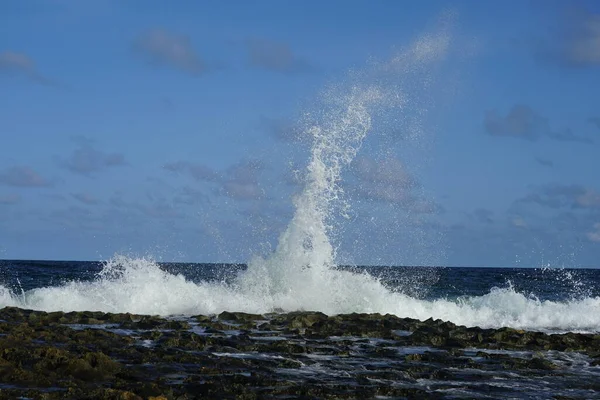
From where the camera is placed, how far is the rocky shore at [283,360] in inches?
515

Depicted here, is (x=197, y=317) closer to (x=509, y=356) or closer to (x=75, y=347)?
(x=75, y=347)

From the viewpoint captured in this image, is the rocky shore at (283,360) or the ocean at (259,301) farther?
the ocean at (259,301)

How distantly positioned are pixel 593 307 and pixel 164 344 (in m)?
23.6

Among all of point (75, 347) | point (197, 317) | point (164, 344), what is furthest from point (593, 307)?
point (75, 347)

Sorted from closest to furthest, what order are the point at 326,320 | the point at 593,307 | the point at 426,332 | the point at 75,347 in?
1. the point at 75,347
2. the point at 426,332
3. the point at 326,320
4. the point at 593,307

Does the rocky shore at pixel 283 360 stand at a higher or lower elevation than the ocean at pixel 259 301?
lower

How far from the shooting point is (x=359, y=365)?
16.5 metres

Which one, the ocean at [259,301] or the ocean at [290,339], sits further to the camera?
the ocean at [259,301]

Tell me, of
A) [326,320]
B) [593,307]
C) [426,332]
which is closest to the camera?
[426,332]

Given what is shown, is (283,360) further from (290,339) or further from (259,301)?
(259,301)

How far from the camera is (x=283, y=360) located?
16516mm

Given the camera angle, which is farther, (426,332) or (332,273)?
(332,273)

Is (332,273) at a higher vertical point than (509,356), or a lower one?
higher

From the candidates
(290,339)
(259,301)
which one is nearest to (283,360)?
(290,339)
